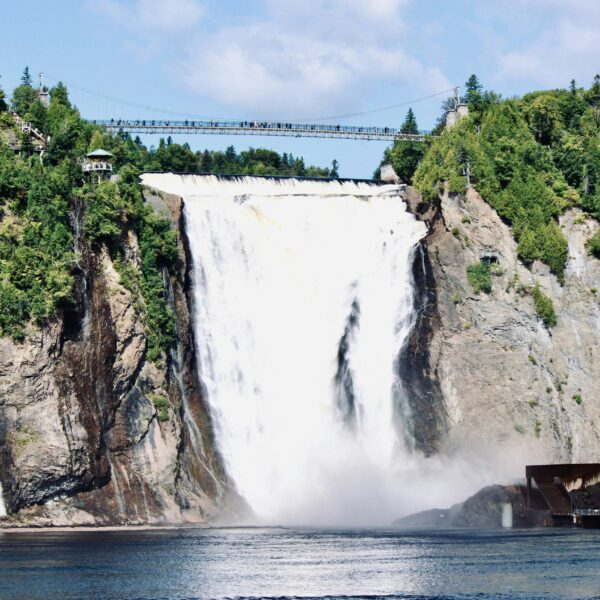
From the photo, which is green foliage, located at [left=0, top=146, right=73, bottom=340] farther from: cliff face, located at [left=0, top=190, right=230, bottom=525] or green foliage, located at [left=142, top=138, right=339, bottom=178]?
green foliage, located at [left=142, top=138, right=339, bottom=178]

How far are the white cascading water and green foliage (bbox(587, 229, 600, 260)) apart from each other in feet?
52.0

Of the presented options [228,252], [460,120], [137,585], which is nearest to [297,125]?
[460,120]

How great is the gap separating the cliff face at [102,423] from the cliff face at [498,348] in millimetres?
20664

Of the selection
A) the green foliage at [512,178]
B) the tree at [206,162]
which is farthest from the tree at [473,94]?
the tree at [206,162]

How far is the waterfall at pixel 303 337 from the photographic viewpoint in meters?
106

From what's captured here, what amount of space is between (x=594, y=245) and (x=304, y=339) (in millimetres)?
28539

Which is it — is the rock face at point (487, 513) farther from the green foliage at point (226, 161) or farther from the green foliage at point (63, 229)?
the green foliage at point (226, 161)

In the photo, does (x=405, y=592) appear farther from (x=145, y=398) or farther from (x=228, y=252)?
(x=228, y=252)

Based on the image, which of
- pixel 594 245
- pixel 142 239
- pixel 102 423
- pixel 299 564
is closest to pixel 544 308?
pixel 594 245

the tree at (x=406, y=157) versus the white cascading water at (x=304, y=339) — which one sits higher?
the tree at (x=406, y=157)

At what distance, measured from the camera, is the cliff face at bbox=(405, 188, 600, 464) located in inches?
4537

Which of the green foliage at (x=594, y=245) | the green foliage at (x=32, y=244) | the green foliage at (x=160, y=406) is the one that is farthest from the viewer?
the green foliage at (x=594, y=245)

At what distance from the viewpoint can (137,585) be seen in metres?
66.2

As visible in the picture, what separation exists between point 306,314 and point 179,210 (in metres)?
12.8
